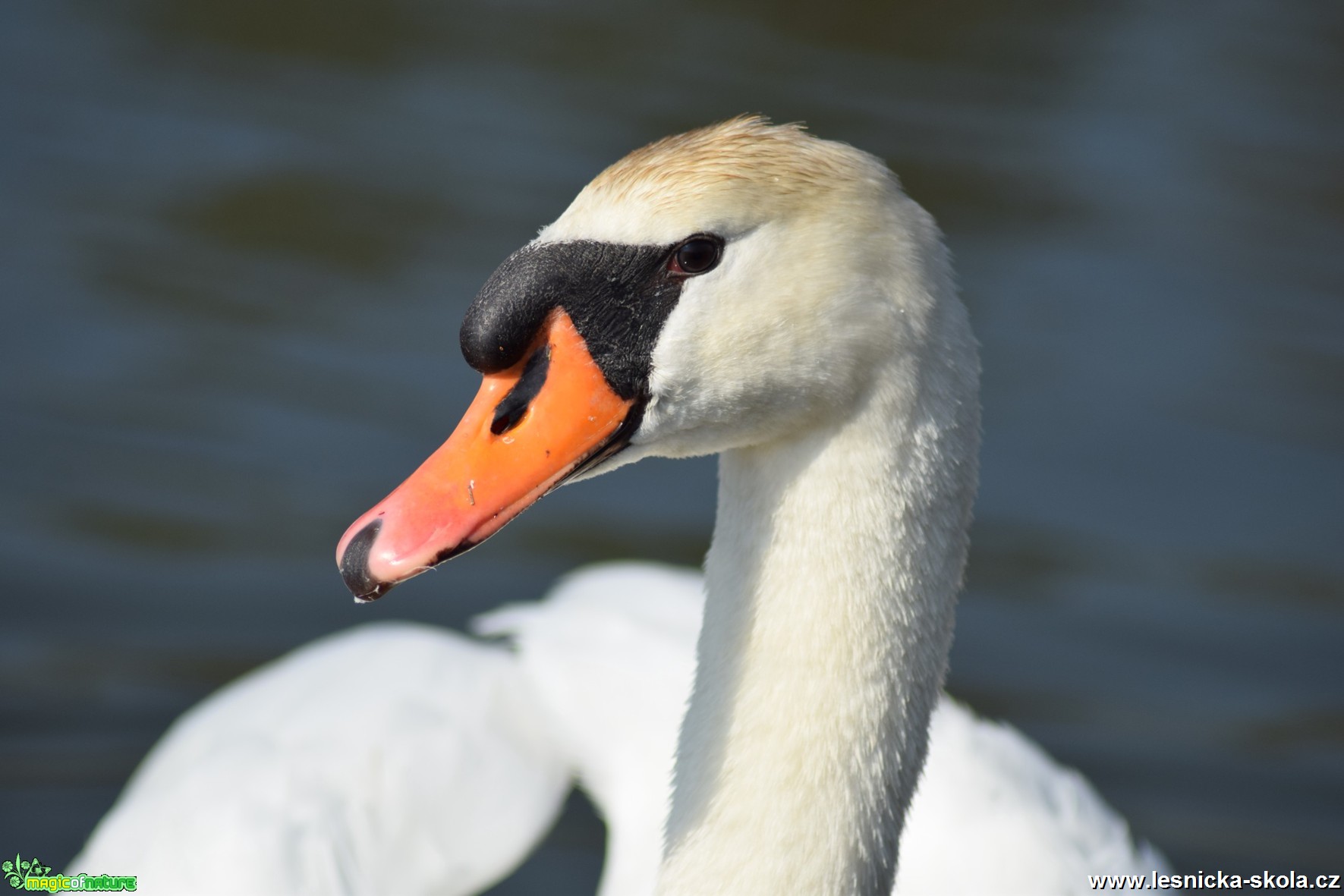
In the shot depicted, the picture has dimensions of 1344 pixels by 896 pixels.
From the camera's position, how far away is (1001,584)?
6047mm

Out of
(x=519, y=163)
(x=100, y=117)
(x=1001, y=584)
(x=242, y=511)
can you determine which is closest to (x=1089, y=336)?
(x=1001, y=584)

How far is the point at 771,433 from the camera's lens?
8.64ft

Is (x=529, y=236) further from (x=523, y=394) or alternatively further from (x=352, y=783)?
(x=523, y=394)

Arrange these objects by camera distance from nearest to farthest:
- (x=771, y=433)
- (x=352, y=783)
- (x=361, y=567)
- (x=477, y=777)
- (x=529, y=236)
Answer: (x=361, y=567)
(x=771, y=433)
(x=352, y=783)
(x=477, y=777)
(x=529, y=236)

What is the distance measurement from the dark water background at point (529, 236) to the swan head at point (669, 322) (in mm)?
2725

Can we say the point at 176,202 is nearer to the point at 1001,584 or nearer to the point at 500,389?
the point at 1001,584

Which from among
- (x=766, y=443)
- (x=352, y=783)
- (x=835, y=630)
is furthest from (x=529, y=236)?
(x=835, y=630)

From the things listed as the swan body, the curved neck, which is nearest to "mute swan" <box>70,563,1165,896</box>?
the swan body

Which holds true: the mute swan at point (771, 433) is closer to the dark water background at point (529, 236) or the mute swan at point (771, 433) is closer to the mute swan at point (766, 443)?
the mute swan at point (766, 443)

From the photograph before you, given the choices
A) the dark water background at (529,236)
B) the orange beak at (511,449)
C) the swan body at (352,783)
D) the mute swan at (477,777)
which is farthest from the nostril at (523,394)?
the dark water background at (529,236)

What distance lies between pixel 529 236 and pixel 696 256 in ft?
16.1

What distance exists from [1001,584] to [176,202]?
12.9ft

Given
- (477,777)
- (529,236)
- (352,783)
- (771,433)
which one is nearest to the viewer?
(771,433)

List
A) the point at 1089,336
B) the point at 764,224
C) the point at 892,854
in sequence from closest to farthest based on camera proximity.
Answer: the point at 764,224 → the point at 892,854 → the point at 1089,336
